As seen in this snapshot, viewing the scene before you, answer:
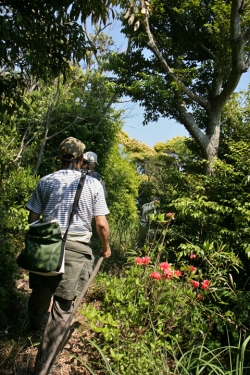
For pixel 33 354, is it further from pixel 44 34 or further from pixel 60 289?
pixel 44 34

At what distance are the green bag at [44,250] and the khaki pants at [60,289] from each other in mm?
116

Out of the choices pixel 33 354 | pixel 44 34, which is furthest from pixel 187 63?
pixel 33 354

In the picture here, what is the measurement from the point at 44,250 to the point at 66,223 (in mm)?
263

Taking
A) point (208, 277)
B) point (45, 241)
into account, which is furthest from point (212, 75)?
point (45, 241)

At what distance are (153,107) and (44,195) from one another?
523cm

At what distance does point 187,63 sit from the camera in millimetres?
7586

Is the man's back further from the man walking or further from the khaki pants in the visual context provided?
the khaki pants

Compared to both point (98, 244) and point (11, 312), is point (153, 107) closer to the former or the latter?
point (98, 244)

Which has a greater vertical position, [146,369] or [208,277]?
[208,277]

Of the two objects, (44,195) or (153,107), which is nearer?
(44,195)

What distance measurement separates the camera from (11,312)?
3.18m

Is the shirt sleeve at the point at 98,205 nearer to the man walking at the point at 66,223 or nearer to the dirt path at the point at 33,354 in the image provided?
the man walking at the point at 66,223

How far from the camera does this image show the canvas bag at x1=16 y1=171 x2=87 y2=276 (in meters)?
2.23

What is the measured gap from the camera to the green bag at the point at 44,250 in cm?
223
